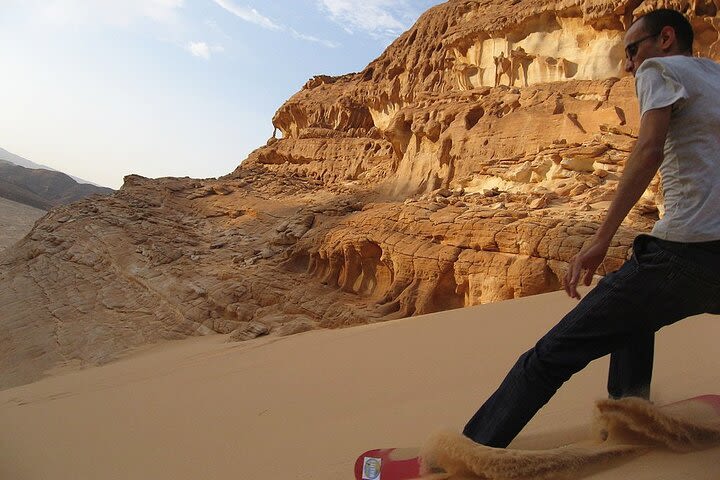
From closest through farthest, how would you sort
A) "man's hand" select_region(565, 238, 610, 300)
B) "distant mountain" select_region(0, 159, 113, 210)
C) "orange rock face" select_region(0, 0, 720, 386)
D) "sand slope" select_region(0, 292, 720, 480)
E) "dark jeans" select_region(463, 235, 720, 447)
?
"dark jeans" select_region(463, 235, 720, 447) < "man's hand" select_region(565, 238, 610, 300) < "sand slope" select_region(0, 292, 720, 480) < "orange rock face" select_region(0, 0, 720, 386) < "distant mountain" select_region(0, 159, 113, 210)

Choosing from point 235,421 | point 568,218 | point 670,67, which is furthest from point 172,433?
point 568,218

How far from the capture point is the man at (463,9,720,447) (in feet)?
4.79

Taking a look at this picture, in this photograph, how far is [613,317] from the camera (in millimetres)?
1529

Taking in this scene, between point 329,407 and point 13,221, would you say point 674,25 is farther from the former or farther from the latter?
point 13,221

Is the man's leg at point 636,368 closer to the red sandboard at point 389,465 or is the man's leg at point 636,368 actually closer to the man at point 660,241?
the man at point 660,241

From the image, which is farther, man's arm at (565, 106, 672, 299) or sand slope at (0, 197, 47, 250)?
sand slope at (0, 197, 47, 250)

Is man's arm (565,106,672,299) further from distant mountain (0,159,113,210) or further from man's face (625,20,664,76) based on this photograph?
distant mountain (0,159,113,210)

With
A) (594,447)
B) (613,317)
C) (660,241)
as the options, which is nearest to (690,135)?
(660,241)

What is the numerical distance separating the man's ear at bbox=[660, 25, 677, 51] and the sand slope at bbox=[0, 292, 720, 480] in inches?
50.0

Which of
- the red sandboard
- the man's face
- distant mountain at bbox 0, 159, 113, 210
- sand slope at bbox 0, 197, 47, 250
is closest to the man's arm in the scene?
the man's face

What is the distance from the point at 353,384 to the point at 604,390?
4.56 ft

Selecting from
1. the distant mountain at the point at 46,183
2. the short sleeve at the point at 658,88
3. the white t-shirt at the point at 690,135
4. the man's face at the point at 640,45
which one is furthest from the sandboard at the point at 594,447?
the distant mountain at the point at 46,183

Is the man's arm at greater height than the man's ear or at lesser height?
lesser

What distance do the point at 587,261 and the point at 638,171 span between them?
318 millimetres
